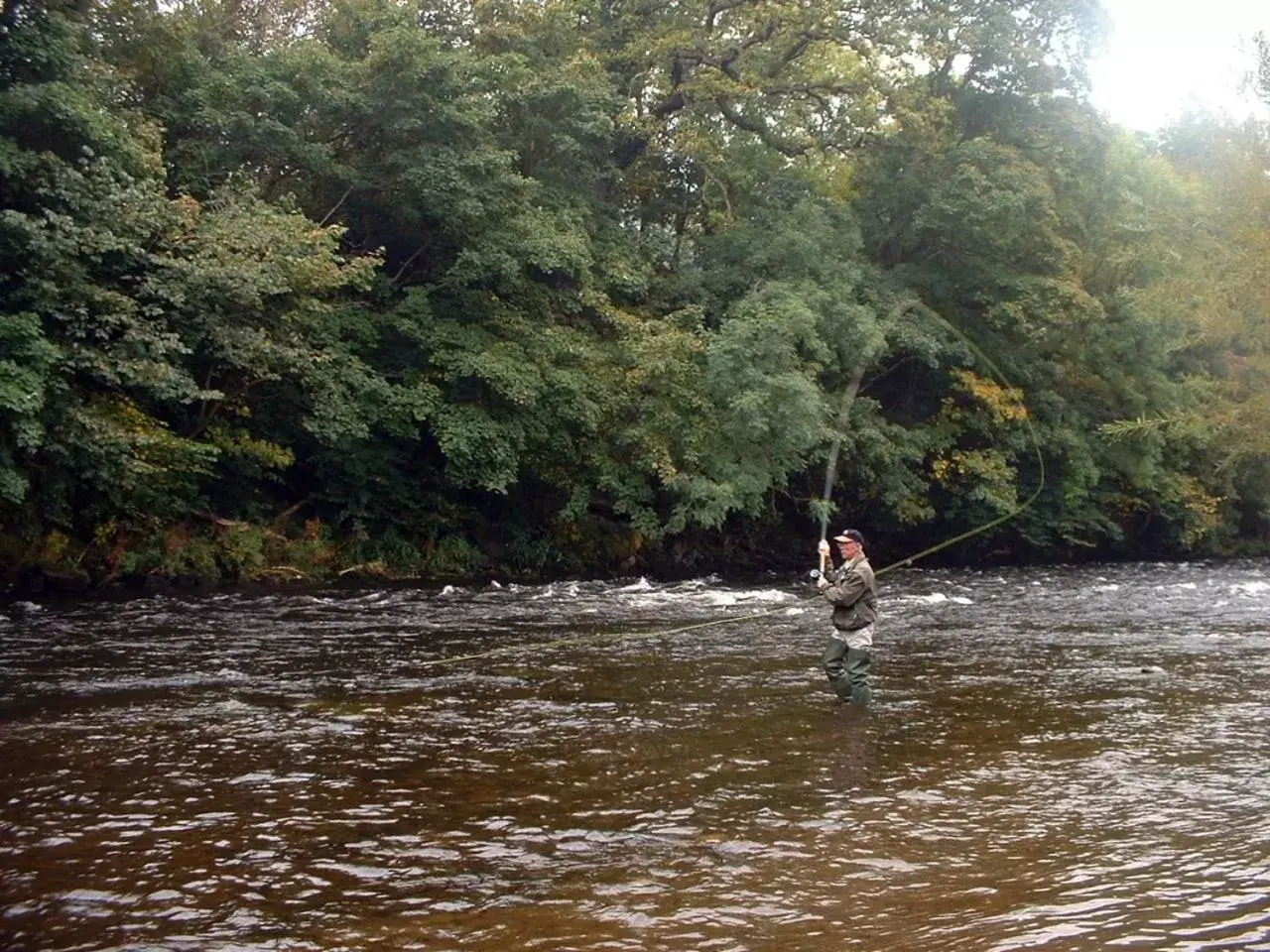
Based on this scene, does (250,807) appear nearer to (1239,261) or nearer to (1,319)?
(1,319)

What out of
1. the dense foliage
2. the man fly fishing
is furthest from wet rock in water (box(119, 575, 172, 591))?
the man fly fishing

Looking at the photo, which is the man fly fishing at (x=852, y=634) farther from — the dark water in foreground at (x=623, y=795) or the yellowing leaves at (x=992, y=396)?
the yellowing leaves at (x=992, y=396)

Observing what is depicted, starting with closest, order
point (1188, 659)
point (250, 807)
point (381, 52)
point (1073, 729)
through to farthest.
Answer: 1. point (250, 807)
2. point (1073, 729)
3. point (1188, 659)
4. point (381, 52)

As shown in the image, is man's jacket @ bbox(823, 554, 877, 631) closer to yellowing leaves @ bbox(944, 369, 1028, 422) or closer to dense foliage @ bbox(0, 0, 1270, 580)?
dense foliage @ bbox(0, 0, 1270, 580)

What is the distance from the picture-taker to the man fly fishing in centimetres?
1074

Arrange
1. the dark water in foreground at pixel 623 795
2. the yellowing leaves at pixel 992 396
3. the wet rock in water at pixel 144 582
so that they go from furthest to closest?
1. the yellowing leaves at pixel 992 396
2. the wet rock in water at pixel 144 582
3. the dark water in foreground at pixel 623 795

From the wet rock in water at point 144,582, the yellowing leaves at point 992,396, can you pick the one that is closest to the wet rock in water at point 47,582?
the wet rock in water at point 144,582

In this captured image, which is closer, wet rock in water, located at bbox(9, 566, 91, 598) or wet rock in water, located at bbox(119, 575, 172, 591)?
wet rock in water, located at bbox(9, 566, 91, 598)

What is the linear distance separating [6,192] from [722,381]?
13382mm

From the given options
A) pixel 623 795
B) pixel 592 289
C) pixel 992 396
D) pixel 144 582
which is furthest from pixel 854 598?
pixel 992 396

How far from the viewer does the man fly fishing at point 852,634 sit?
10.7 meters

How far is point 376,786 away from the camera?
7.88m

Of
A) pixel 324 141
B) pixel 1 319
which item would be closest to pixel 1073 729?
pixel 1 319

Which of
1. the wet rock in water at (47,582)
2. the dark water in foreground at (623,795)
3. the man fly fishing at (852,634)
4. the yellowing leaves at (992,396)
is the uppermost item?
the yellowing leaves at (992,396)
